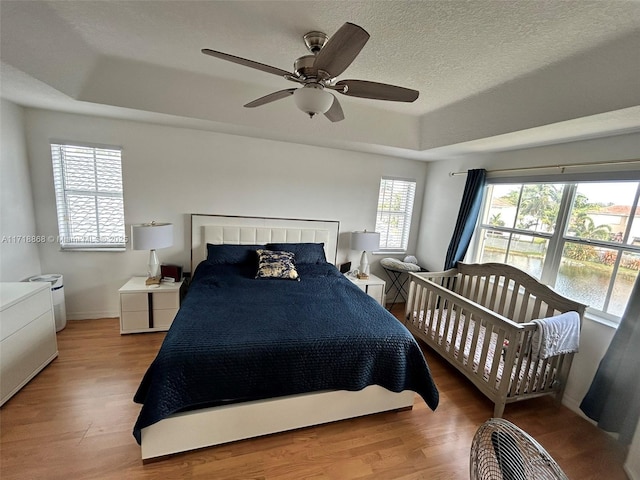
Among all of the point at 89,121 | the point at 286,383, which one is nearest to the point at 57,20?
the point at 89,121

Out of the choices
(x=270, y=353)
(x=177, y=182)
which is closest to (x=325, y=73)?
(x=270, y=353)

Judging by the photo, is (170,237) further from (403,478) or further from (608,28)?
(608,28)

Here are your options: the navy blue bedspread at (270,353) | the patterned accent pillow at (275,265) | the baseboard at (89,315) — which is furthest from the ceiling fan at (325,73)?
the baseboard at (89,315)

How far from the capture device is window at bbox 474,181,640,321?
6.47 ft

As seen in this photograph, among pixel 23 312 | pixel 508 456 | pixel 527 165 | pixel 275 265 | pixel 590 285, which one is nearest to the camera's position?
pixel 508 456

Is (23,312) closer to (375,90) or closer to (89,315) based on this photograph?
(89,315)

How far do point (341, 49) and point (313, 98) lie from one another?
0.28 meters

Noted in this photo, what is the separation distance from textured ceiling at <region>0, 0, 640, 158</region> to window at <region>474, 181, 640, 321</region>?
0.51 metres

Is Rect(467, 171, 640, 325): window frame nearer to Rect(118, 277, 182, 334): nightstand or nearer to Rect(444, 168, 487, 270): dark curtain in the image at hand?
Rect(444, 168, 487, 270): dark curtain

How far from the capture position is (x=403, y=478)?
1514mm

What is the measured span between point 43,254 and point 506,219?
496 cm

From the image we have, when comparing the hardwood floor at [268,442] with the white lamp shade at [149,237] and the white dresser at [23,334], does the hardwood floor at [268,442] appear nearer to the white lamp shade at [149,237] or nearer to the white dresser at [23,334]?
the white dresser at [23,334]

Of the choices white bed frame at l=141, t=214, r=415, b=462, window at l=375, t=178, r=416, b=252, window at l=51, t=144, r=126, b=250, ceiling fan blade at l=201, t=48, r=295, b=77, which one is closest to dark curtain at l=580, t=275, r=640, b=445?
white bed frame at l=141, t=214, r=415, b=462

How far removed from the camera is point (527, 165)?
2.57 m
